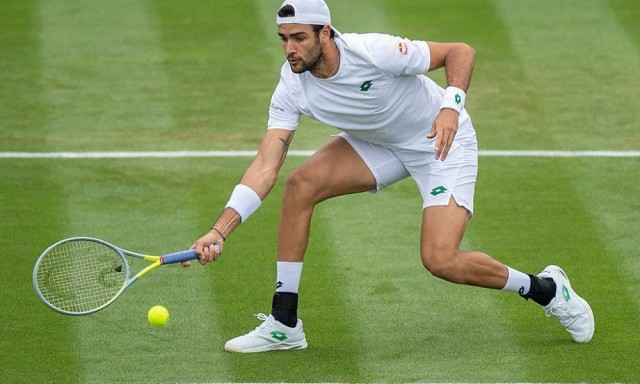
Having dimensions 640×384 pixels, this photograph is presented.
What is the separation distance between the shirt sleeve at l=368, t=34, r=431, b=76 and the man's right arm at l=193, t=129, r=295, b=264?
650 mm

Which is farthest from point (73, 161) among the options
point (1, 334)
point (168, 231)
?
point (1, 334)

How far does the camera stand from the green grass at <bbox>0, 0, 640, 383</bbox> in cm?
833

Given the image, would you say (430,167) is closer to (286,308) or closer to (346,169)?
(346,169)

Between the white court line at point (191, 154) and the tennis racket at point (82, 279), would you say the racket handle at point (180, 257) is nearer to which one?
the tennis racket at point (82, 279)

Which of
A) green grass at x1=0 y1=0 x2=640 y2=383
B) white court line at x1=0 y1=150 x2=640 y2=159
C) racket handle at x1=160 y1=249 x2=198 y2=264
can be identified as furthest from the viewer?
white court line at x1=0 y1=150 x2=640 y2=159

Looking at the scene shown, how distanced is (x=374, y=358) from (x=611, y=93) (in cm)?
564

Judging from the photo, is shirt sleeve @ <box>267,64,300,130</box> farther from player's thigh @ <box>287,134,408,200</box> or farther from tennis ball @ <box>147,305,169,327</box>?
tennis ball @ <box>147,305,169,327</box>

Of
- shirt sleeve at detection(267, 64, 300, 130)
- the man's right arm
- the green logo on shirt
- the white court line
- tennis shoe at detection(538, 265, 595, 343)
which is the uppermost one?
the green logo on shirt

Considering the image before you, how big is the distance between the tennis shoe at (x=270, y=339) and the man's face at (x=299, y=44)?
1.49 meters

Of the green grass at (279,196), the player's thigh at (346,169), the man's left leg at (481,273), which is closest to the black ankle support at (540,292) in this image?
the man's left leg at (481,273)

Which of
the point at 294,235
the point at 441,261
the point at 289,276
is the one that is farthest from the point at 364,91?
the point at 289,276

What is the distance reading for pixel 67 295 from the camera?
26.0 ft

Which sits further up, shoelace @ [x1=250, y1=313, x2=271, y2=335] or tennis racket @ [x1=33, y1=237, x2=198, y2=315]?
tennis racket @ [x1=33, y1=237, x2=198, y2=315]

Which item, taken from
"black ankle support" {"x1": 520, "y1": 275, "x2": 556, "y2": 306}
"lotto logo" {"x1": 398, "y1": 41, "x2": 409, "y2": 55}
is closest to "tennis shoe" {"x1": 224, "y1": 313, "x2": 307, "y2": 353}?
"black ankle support" {"x1": 520, "y1": 275, "x2": 556, "y2": 306}
